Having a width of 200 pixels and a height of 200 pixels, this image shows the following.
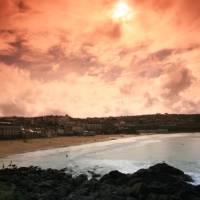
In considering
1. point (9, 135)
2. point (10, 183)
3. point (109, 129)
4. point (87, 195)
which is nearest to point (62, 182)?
point (10, 183)

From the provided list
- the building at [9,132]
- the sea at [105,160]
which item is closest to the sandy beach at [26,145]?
the sea at [105,160]

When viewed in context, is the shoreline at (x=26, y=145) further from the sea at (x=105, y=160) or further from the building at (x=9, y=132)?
the building at (x=9, y=132)

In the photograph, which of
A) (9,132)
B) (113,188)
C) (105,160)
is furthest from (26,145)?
(113,188)

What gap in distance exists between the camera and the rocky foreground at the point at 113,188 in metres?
25.9

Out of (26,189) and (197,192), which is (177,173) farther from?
(26,189)

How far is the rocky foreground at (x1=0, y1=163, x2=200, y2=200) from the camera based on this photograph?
2588cm

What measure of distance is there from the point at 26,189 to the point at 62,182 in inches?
174

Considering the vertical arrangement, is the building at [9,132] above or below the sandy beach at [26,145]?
above

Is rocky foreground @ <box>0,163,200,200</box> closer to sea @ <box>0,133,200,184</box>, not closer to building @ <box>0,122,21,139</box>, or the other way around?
sea @ <box>0,133,200,184</box>

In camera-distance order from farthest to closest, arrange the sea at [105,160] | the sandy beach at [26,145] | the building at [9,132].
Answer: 1. the building at [9,132]
2. the sandy beach at [26,145]
3. the sea at [105,160]

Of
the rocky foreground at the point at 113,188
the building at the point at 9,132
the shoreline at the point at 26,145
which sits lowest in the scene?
the rocky foreground at the point at 113,188

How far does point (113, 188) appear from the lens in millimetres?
28547


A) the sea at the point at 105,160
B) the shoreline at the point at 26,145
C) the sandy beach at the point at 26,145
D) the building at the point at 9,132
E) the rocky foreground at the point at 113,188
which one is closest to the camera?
the rocky foreground at the point at 113,188

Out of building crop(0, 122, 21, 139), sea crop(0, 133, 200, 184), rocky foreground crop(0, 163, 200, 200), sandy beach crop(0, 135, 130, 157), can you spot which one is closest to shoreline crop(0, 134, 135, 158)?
sandy beach crop(0, 135, 130, 157)
